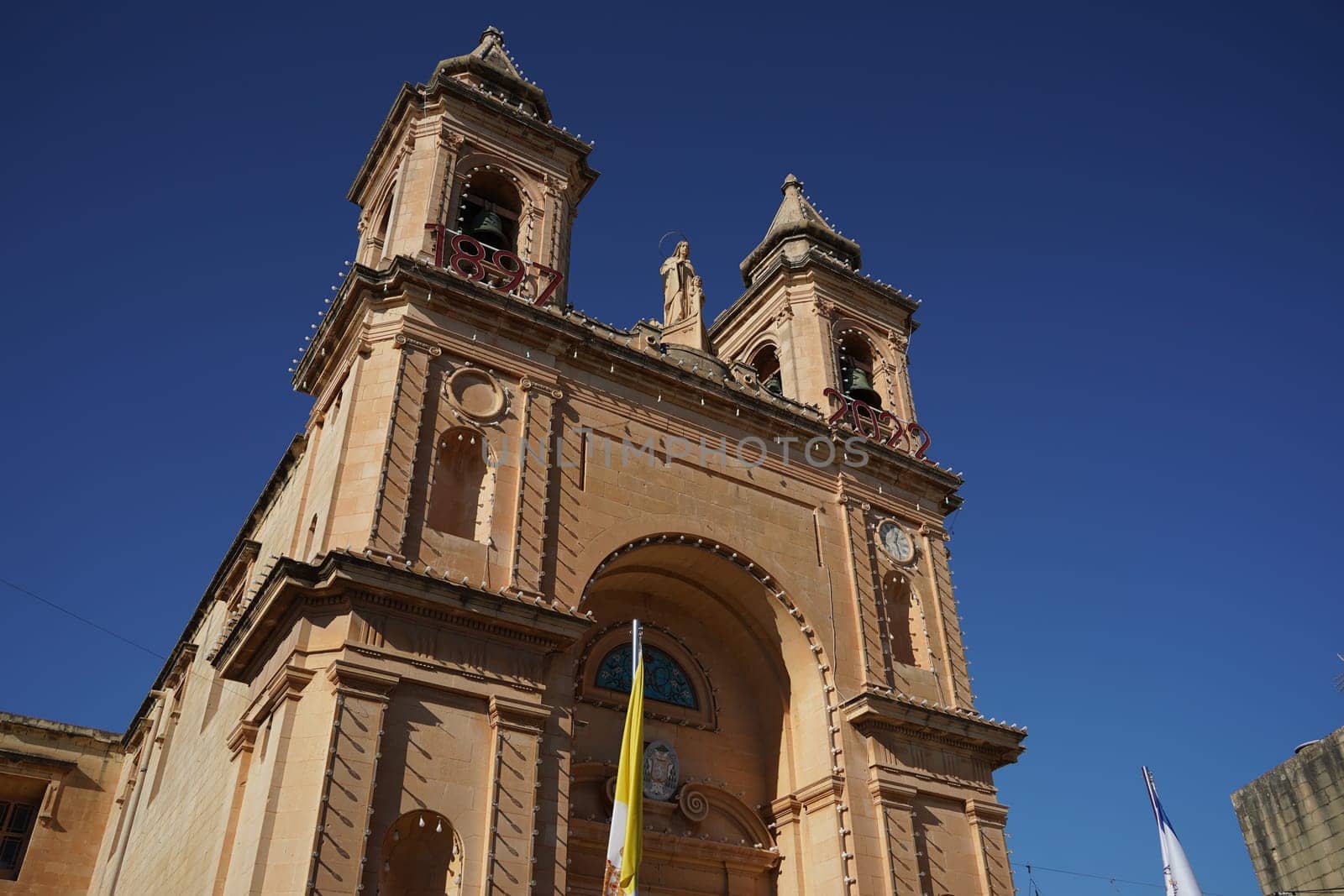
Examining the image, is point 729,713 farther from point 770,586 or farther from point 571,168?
point 571,168

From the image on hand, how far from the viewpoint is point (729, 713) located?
21.4 m

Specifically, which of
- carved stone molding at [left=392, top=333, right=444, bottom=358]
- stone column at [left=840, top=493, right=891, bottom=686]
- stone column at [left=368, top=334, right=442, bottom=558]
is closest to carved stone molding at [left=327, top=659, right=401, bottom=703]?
stone column at [left=368, top=334, right=442, bottom=558]

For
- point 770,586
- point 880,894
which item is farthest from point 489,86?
point 880,894

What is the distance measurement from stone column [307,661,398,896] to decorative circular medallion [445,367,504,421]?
5.29 metres

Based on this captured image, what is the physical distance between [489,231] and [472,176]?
1815mm

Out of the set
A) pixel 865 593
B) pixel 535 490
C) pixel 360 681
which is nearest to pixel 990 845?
pixel 865 593

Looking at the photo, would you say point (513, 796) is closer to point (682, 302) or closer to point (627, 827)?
point (627, 827)

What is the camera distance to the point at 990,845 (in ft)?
66.6

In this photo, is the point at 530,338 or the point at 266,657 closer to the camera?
the point at 266,657

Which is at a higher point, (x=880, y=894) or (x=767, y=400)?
(x=767, y=400)

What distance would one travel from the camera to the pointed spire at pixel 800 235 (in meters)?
28.8

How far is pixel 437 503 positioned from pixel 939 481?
491 inches

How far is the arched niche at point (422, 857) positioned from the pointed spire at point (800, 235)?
1881cm

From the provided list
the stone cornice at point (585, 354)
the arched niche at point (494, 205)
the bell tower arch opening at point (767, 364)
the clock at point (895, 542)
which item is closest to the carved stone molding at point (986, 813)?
the clock at point (895, 542)
